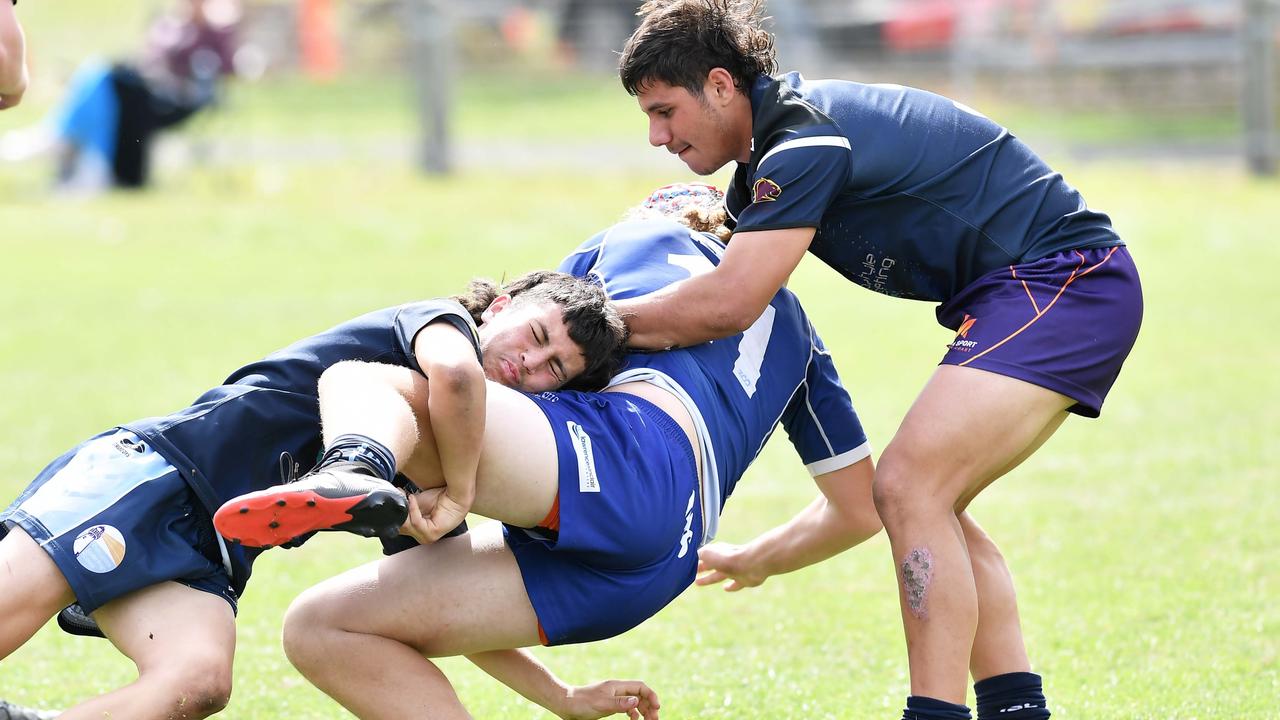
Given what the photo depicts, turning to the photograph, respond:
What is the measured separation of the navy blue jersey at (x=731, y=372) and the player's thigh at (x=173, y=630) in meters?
1.02

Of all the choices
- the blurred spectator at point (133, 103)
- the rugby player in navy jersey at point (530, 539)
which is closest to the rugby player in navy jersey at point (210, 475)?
the rugby player in navy jersey at point (530, 539)

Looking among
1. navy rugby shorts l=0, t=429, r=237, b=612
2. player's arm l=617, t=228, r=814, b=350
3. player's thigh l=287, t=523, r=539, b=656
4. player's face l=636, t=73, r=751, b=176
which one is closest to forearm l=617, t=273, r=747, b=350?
player's arm l=617, t=228, r=814, b=350

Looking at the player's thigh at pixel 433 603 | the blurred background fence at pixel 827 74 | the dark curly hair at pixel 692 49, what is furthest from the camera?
the blurred background fence at pixel 827 74

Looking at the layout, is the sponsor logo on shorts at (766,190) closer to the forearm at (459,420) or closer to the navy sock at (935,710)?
the forearm at (459,420)

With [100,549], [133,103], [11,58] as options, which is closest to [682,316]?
[100,549]

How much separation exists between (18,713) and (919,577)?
214 centimetres

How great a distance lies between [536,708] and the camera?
13.7ft

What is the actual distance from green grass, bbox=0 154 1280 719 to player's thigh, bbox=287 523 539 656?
3.22 ft

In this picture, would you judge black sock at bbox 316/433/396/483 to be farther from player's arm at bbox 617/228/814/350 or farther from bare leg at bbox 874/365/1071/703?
bare leg at bbox 874/365/1071/703

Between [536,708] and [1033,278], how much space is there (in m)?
1.74

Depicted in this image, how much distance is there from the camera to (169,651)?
3119 millimetres

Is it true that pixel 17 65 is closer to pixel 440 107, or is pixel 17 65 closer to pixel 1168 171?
pixel 440 107

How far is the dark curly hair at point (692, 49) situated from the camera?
3.85m

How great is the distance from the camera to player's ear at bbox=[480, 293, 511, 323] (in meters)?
3.52
